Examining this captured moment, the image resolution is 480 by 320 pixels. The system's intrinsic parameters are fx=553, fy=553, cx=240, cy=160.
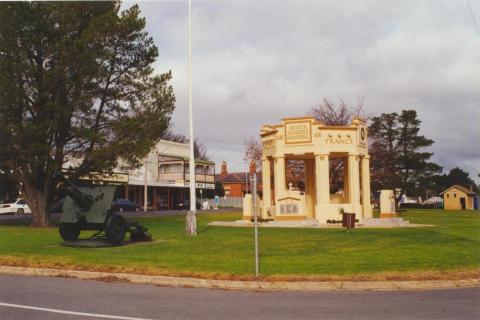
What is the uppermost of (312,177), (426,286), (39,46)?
(39,46)

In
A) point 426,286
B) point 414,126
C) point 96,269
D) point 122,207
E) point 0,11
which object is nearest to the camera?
point 426,286

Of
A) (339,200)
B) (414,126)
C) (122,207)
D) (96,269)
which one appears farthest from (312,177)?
(414,126)

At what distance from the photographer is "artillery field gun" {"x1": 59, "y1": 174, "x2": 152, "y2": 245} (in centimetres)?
1744

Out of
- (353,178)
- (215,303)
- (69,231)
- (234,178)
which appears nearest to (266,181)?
(353,178)

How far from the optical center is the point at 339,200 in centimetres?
3622

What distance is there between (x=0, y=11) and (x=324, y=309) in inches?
965

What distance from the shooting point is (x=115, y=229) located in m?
17.5

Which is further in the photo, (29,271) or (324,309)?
(29,271)

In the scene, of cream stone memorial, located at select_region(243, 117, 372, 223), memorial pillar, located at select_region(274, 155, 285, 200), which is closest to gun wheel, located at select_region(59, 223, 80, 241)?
cream stone memorial, located at select_region(243, 117, 372, 223)

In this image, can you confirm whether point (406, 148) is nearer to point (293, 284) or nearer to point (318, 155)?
point (318, 155)

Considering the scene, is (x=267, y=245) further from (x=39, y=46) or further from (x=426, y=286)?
(x=39, y=46)

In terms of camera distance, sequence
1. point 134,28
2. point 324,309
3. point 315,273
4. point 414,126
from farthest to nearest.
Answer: point 414,126, point 134,28, point 315,273, point 324,309

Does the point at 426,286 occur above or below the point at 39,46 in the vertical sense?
below

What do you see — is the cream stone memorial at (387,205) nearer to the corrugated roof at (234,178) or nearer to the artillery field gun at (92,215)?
the artillery field gun at (92,215)
